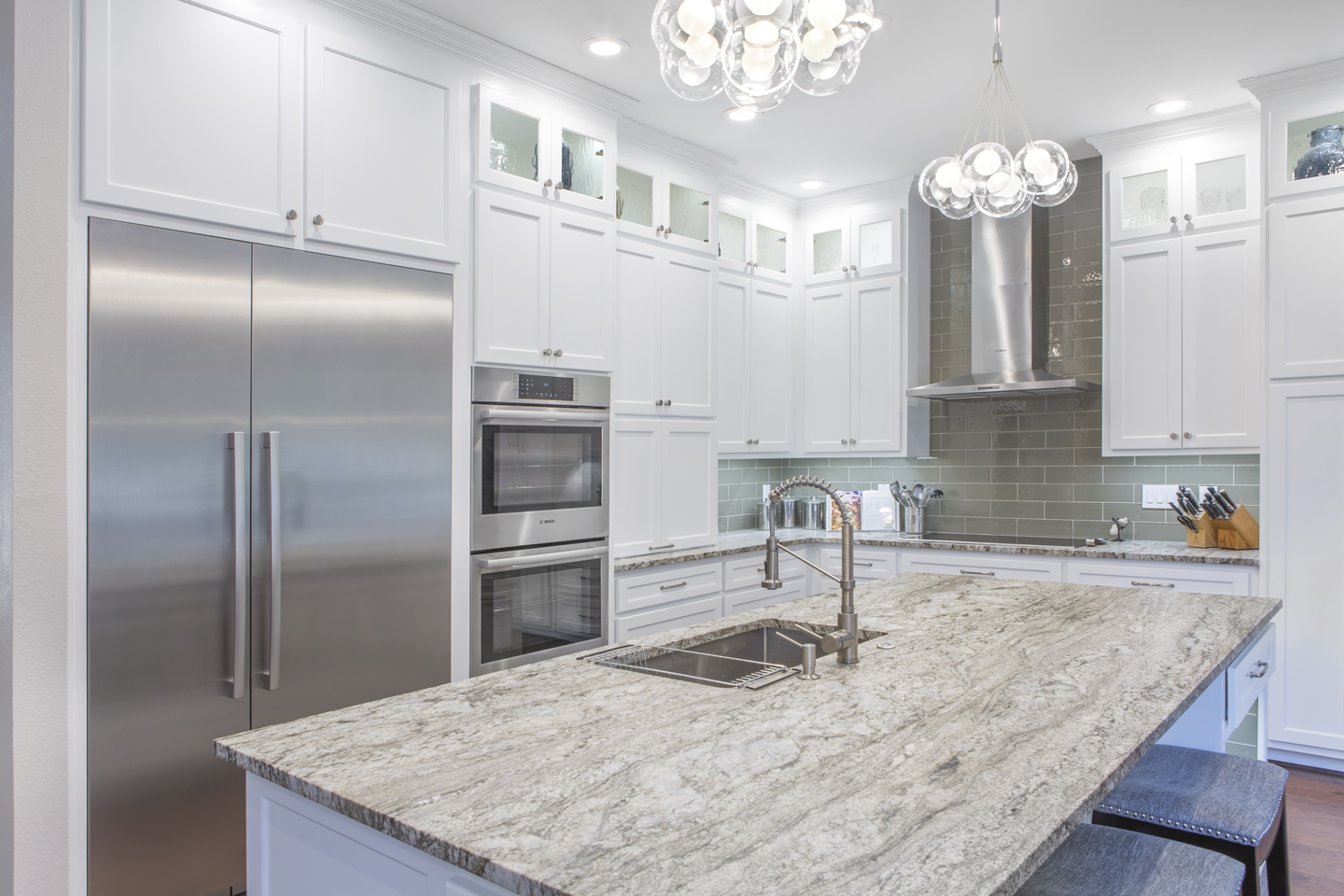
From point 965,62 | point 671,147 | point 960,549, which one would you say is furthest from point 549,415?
point 960,549

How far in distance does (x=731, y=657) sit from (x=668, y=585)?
6.03ft

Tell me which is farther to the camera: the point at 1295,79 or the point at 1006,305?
the point at 1006,305

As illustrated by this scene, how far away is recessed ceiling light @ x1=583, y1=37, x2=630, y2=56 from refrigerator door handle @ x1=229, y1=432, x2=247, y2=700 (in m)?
1.91

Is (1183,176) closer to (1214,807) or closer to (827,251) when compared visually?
(827,251)

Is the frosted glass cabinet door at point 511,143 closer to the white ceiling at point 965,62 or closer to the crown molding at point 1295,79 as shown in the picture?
the white ceiling at point 965,62

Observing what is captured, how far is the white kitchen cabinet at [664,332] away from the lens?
3.86 metres

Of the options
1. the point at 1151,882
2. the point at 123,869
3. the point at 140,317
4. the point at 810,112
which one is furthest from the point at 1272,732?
the point at 140,317

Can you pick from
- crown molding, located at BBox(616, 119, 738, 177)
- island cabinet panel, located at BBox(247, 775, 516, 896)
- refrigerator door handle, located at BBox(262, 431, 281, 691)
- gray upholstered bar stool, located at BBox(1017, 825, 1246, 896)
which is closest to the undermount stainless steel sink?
gray upholstered bar stool, located at BBox(1017, 825, 1246, 896)

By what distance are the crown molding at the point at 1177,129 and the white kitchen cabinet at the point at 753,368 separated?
1826 millimetres

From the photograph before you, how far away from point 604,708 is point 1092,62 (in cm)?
324

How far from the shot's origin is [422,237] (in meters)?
2.88

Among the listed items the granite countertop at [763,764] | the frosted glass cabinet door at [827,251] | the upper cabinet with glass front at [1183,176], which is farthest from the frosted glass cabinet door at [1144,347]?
the granite countertop at [763,764]

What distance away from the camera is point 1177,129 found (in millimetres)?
3961

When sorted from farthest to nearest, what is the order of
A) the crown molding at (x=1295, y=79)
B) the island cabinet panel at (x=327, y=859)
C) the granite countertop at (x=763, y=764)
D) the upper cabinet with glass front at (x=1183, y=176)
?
the upper cabinet with glass front at (x=1183, y=176), the crown molding at (x=1295, y=79), the island cabinet panel at (x=327, y=859), the granite countertop at (x=763, y=764)
